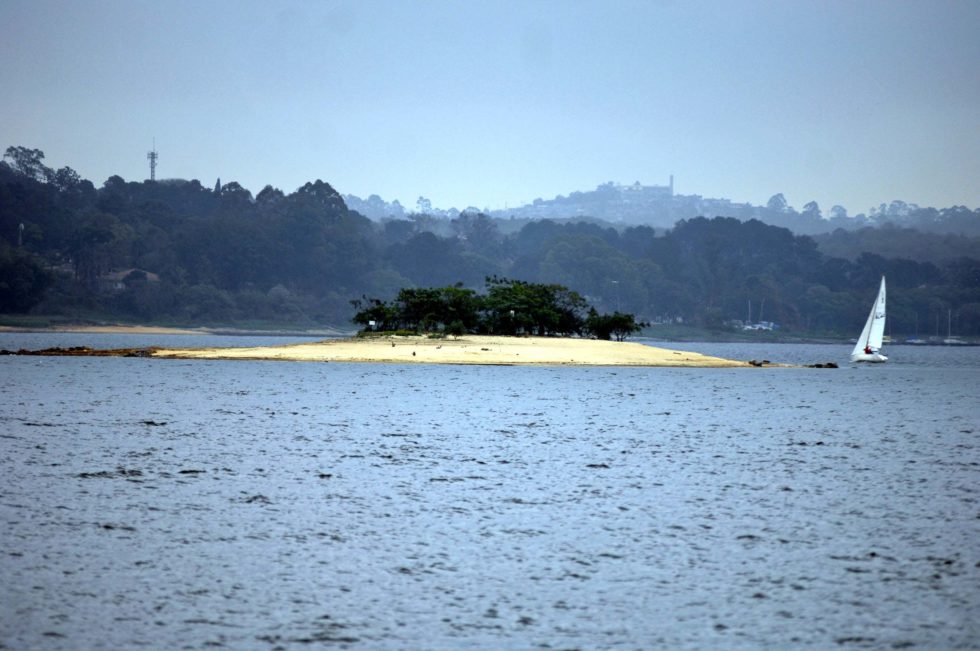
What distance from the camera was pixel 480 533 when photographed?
17.0 m

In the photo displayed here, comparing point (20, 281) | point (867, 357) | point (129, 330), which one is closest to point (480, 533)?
point (867, 357)

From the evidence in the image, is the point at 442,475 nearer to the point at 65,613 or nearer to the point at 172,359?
the point at 65,613

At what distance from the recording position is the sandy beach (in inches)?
3085

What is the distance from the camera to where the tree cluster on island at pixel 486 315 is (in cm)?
8988

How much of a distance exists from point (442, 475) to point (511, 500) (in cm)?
369

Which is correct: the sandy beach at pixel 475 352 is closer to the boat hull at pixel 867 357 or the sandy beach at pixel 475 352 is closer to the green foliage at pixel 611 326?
the green foliage at pixel 611 326

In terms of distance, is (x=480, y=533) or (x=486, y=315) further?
(x=486, y=315)

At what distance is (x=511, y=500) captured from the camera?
20.3 meters

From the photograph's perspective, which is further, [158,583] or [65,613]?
[158,583]

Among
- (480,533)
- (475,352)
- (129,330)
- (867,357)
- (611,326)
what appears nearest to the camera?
(480,533)

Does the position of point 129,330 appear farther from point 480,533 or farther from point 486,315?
point 480,533

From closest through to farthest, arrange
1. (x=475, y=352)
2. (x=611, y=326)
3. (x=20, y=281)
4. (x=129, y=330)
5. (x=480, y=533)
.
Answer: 1. (x=480, y=533)
2. (x=475, y=352)
3. (x=611, y=326)
4. (x=20, y=281)
5. (x=129, y=330)

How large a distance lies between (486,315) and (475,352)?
13.5 m

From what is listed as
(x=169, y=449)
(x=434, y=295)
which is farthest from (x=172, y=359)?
(x=169, y=449)
